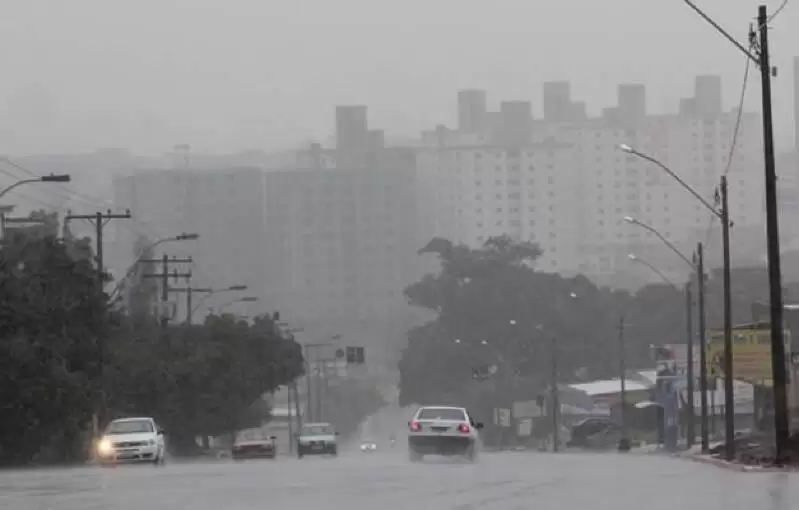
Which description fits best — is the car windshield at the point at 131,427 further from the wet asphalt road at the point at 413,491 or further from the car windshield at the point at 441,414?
the wet asphalt road at the point at 413,491

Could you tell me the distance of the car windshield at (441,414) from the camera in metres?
58.1

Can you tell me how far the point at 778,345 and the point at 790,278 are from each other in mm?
157993

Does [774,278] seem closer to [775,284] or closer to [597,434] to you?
[775,284]

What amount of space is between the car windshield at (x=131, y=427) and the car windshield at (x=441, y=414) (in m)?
7.70

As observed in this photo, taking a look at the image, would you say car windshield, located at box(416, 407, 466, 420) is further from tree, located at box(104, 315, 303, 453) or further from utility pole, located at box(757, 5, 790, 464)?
tree, located at box(104, 315, 303, 453)

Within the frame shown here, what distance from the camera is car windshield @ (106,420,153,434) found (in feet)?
195

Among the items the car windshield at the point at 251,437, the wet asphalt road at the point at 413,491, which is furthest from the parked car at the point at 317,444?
the wet asphalt road at the point at 413,491

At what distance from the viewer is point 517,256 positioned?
169375mm

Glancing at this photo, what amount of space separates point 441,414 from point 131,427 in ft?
29.0

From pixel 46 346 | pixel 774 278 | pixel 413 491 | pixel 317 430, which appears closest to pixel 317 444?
pixel 317 430

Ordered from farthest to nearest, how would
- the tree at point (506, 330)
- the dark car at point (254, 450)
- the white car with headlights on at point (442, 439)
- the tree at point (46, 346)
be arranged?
the tree at point (506, 330) → the dark car at point (254, 450) → the tree at point (46, 346) → the white car with headlights on at point (442, 439)

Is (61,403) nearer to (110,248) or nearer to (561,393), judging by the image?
(561,393)

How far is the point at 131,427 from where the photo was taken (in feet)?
198

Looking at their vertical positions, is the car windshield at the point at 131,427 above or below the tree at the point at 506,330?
below
